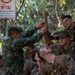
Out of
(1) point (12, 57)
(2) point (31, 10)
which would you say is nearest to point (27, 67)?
(1) point (12, 57)

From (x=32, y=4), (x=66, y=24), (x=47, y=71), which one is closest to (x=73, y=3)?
(x=32, y=4)

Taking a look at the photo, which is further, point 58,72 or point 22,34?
point 22,34

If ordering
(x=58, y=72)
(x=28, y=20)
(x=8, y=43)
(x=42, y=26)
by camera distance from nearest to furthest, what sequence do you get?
(x=58, y=72) → (x=42, y=26) → (x=8, y=43) → (x=28, y=20)

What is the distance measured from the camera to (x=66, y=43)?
4.61 metres

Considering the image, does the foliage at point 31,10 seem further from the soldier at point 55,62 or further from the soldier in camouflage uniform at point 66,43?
the soldier at point 55,62

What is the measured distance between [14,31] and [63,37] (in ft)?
3.02

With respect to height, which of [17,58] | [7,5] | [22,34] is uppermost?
[7,5]

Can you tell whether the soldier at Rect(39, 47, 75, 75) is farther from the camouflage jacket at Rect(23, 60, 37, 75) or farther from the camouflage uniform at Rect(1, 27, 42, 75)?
the camouflage jacket at Rect(23, 60, 37, 75)

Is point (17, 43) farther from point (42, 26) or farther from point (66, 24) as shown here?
point (66, 24)

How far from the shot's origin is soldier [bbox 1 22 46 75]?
482 centimetres

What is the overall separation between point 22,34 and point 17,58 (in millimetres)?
468

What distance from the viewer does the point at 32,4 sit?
10797mm

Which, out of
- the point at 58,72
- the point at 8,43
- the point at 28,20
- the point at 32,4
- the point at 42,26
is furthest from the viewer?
the point at 32,4

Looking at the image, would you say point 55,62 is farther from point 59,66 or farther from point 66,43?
point 66,43
